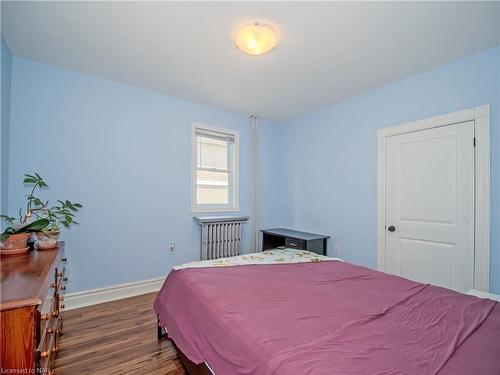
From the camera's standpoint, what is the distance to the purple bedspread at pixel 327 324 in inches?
33.4

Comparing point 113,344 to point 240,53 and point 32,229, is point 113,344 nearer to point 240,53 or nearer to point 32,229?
point 32,229

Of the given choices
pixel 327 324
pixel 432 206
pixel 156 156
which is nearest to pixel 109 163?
pixel 156 156

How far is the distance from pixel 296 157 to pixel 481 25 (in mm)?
2497

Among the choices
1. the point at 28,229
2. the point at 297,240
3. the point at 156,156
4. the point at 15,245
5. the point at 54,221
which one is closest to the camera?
the point at 15,245

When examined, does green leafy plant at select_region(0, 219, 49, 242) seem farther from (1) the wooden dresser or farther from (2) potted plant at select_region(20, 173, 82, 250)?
(1) the wooden dresser

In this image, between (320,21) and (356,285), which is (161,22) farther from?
(356,285)

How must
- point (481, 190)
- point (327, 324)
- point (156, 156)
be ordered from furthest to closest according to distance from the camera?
point (156, 156) → point (481, 190) → point (327, 324)

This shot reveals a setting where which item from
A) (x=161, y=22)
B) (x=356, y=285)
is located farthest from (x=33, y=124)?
(x=356, y=285)

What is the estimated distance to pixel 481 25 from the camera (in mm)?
1805

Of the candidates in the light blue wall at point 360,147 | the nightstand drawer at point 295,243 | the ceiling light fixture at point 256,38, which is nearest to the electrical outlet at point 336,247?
the light blue wall at point 360,147

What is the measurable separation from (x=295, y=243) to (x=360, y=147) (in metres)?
1.56

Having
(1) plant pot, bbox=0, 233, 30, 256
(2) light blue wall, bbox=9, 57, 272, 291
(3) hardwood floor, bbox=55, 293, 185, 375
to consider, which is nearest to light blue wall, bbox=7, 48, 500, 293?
(2) light blue wall, bbox=9, 57, 272, 291

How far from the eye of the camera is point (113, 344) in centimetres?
189

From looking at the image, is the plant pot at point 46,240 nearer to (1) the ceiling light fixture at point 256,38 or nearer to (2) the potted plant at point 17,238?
(2) the potted plant at point 17,238
